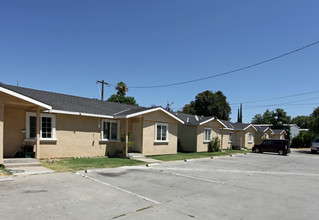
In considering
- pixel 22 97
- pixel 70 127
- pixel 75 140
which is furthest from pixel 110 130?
pixel 22 97

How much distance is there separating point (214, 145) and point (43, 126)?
58.4 ft

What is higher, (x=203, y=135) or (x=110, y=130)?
(x=110, y=130)

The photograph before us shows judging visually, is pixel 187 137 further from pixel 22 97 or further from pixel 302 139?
pixel 302 139

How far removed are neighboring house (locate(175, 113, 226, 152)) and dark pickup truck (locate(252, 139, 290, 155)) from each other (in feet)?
22.3

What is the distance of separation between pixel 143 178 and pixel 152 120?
834cm

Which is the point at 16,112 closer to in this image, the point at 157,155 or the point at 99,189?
the point at 99,189

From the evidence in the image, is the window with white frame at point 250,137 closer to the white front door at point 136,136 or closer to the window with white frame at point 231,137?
the window with white frame at point 231,137

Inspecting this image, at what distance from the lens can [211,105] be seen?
5125cm

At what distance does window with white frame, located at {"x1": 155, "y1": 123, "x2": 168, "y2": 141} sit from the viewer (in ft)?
59.9

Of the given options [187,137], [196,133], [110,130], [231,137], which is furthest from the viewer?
[231,137]

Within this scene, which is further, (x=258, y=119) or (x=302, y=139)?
(x=258, y=119)

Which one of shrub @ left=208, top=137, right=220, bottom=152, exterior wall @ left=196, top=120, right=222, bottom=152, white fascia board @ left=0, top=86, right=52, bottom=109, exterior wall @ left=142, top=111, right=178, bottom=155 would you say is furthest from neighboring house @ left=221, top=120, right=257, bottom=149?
white fascia board @ left=0, top=86, right=52, bottom=109

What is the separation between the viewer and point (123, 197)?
655 cm

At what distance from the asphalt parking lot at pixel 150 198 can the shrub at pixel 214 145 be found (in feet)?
49.4
